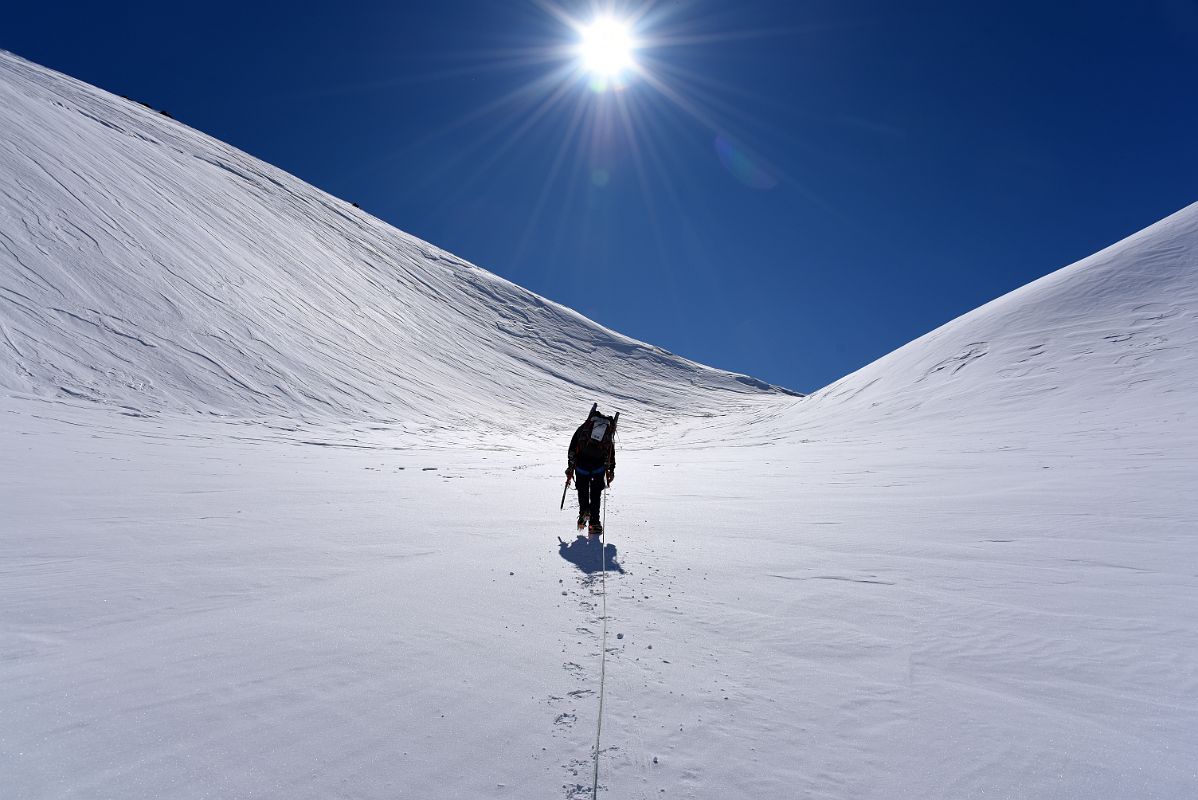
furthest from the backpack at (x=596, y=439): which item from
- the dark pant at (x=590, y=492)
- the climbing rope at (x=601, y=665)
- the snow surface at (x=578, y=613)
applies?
the climbing rope at (x=601, y=665)

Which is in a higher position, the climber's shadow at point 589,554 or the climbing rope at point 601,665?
the climber's shadow at point 589,554

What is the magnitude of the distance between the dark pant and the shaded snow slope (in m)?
13.5

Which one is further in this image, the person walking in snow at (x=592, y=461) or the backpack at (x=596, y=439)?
the backpack at (x=596, y=439)

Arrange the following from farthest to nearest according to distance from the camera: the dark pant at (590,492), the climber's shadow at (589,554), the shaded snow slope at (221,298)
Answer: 1. the shaded snow slope at (221,298)
2. the dark pant at (590,492)
3. the climber's shadow at (589,554)

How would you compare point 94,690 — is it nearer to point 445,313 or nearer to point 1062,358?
point 1062,358

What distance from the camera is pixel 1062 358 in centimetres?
1972

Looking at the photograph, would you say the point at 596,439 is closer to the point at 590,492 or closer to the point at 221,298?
the point at 590,492

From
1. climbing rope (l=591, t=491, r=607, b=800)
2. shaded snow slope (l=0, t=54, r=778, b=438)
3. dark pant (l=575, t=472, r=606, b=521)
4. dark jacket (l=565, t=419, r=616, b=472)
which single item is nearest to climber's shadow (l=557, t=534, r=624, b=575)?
climbing rope (l=591, t=491, r=607, b=800)

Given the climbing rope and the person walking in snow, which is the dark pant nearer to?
the person walking in snow

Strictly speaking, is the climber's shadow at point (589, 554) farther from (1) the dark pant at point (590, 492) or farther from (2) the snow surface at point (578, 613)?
(1) the dark pant at point (590, 492)

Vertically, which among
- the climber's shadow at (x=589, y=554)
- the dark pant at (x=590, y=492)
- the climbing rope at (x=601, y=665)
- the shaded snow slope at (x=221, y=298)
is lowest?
the climbing rope at (x=601, y=665)

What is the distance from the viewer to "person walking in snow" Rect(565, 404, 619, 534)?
6535 mm

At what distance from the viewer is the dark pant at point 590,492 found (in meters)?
6.44

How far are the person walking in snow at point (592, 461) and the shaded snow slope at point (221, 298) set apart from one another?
1323 centimetres
